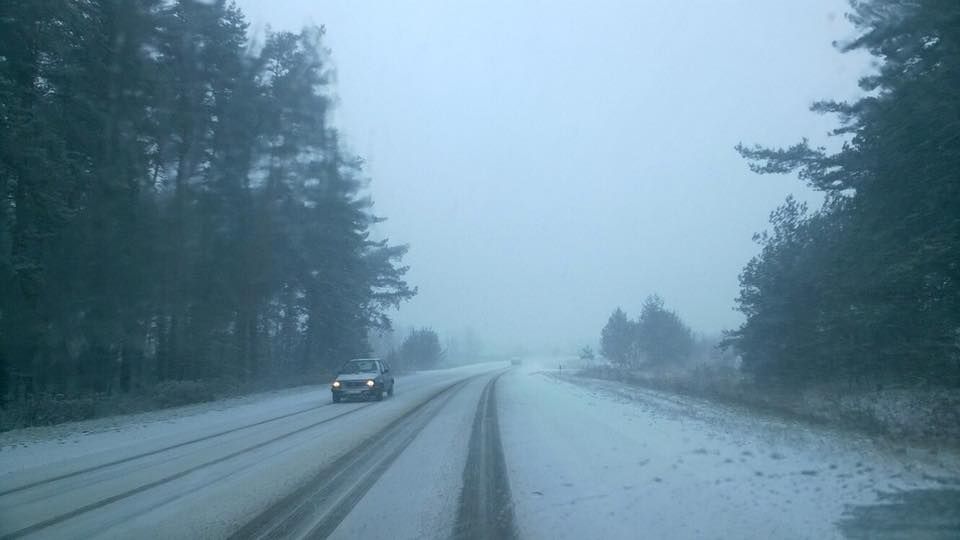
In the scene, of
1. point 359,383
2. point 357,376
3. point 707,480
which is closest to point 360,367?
point 357,376

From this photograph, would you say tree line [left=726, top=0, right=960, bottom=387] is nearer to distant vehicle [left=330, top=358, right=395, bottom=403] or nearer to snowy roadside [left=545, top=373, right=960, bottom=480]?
snowy roadside [left=545, top=373, right=960, bottom=480]

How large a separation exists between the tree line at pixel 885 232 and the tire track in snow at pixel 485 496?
10.8 metres

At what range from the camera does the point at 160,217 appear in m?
29.7

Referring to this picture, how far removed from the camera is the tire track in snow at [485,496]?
7.48 m

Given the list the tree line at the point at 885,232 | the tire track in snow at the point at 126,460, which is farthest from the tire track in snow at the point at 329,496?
the tree line at the point at 885,232

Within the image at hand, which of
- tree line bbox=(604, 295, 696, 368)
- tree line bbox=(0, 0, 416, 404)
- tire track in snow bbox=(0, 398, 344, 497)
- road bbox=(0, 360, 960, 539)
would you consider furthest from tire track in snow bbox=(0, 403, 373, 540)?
tree line bbox=(604, 295, 696, 368)

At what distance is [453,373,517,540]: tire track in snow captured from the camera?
7484mm

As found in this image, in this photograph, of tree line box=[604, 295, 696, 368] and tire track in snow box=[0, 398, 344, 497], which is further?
tree line box=[604, 295, 696, 368]

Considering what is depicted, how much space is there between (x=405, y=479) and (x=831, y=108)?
16.8 meters

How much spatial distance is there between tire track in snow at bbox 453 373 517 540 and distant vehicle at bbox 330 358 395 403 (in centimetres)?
1332

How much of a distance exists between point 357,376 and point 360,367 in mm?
1267

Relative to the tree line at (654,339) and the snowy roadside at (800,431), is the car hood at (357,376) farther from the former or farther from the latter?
the tree line at (654,339)

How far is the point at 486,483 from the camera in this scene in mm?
10086

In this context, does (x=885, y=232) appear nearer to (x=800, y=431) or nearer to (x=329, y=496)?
(x=800, y=431)
